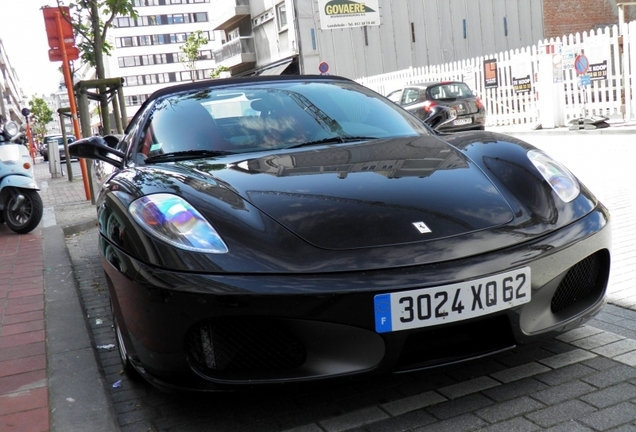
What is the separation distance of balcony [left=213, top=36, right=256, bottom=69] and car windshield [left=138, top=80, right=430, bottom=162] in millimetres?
38695

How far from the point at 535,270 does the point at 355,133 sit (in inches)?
53.1

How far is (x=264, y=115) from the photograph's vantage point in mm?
3467

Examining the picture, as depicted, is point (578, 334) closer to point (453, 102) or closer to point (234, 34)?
point (453, 102)

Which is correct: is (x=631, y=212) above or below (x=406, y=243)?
below

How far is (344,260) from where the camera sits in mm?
2221

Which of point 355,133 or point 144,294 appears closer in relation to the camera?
point 144,294

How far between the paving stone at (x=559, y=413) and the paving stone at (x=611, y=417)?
4cm

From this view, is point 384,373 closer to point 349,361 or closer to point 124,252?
point 349,361

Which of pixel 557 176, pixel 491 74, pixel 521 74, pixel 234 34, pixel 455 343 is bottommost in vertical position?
pixel 455 343

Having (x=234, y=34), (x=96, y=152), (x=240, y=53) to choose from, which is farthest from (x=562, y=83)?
(x=234, y=34)

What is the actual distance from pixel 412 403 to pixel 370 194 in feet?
2.49

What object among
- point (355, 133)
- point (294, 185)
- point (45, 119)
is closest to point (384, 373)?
point (294, 185)

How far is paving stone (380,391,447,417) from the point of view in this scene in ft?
7.98

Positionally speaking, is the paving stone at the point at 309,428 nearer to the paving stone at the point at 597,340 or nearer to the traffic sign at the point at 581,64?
the paving stone at the point at 597,340
